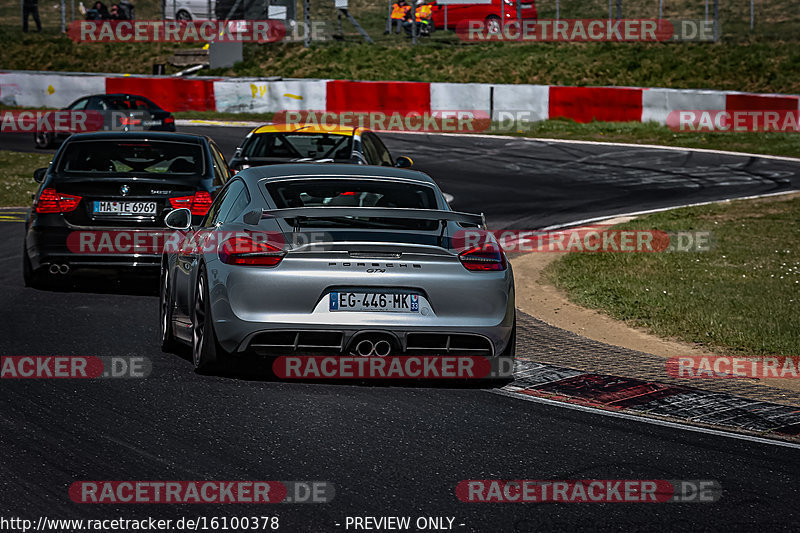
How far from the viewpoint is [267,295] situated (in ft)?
23.6

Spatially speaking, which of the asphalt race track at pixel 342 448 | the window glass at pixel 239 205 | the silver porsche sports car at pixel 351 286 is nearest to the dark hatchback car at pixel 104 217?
the asphalt race track at pixel 342 448

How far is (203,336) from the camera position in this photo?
302 inches

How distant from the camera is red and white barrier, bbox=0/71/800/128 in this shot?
101ft

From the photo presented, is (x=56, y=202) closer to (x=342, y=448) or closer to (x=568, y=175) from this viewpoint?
(x=342, y=448)

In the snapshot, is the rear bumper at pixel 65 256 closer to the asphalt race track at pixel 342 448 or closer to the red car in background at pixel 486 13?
the asphalt race track at pixel 342 448

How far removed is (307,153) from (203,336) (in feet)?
26.0

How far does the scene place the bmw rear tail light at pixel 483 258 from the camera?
7.39 metres

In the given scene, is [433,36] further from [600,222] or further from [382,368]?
[382,368]

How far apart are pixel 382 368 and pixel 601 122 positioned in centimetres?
2453

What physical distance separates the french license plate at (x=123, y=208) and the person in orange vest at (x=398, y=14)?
1358 inches

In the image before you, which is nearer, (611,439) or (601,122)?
(611,439)

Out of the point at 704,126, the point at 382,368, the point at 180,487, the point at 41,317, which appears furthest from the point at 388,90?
the point at 180,487

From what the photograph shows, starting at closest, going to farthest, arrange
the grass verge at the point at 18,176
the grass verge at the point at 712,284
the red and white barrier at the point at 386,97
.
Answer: the grass verge at the point at 712,284 < the grass verge at the point at 18,176 < the red and white barrier at the point at 386,97

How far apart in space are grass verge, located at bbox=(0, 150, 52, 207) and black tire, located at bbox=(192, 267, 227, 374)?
13.2 meters
